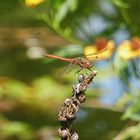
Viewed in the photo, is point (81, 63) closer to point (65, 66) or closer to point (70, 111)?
point (70, 111)

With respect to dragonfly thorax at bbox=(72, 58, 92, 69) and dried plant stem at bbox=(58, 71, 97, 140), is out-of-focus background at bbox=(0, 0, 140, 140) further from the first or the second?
dried plant stem at bbox=(58, 71, 97, 140)

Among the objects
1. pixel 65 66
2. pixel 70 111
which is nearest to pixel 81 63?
pixel 70 111

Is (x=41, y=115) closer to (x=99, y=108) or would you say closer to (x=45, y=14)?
(x=99, y=108)

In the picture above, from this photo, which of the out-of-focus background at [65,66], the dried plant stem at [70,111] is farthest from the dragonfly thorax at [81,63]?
the out-of-focus background at [65,66]

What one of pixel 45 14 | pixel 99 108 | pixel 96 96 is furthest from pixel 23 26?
pixel 45 14

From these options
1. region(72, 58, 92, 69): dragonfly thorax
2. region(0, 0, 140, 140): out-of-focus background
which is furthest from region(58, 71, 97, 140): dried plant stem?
region(0, 0, 140, 140): out-of-focus background

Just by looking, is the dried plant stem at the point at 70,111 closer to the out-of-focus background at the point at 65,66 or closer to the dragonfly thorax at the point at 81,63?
the dragonfly thorax at the point at 81,63
